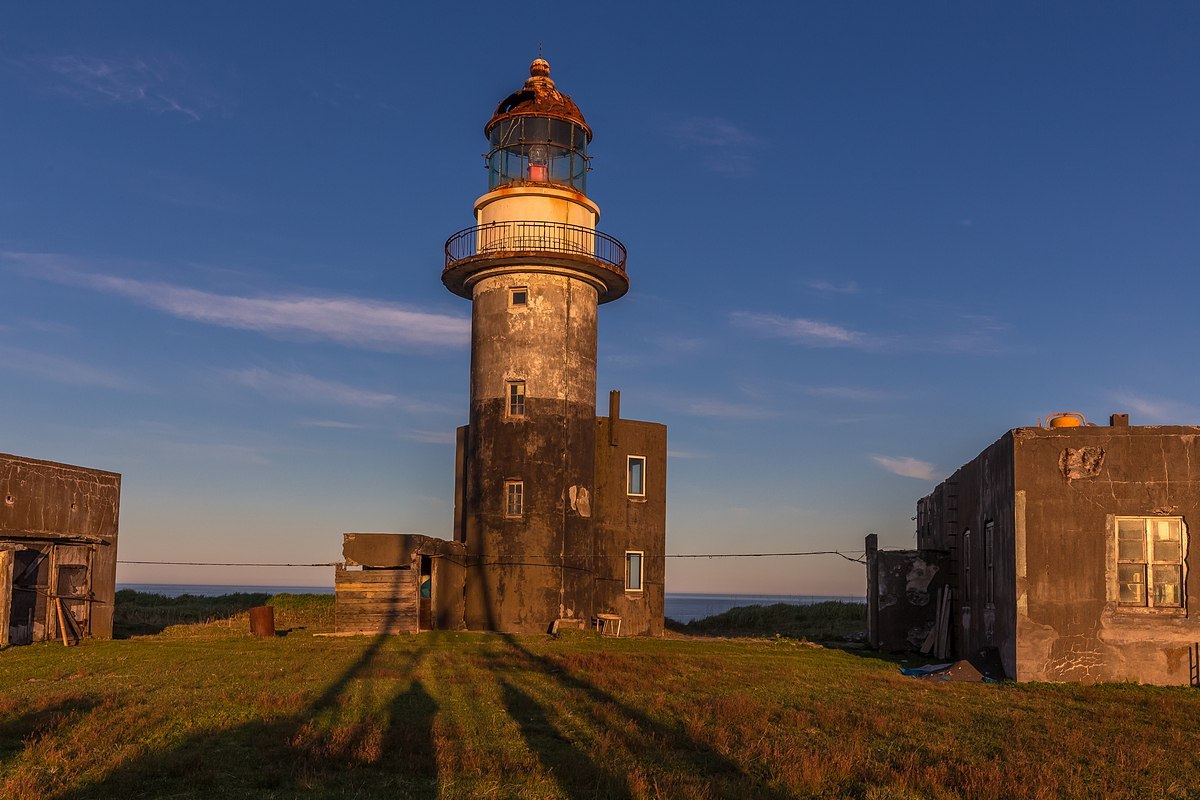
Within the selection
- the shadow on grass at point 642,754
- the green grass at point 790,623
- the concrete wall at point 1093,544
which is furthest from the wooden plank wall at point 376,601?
the concrete wall at point 1093,544

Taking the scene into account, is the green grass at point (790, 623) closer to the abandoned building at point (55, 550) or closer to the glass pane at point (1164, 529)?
the glass pane at point (1164, 529)

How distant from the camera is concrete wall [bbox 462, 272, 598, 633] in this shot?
30.8 metres

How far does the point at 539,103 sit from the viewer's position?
1272 inches

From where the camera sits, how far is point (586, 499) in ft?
105

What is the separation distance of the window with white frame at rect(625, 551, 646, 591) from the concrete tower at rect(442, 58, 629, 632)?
1730mm

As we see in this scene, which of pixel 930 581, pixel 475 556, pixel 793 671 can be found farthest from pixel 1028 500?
pixel 475 556

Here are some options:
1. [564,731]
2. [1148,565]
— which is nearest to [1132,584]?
[1148,565]

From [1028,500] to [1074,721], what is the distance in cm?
595

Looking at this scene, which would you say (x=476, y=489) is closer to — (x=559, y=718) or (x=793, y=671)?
(x=793, y=671)

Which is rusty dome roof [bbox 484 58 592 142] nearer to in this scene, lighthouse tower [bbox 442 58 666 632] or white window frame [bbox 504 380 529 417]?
lighthouse tower [bbox 442 58 666 632]

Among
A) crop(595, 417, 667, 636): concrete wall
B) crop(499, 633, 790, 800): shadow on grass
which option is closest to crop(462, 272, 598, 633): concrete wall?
crop(595, 417, 667, 636): concrete wall

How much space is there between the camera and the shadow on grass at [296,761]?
956cm

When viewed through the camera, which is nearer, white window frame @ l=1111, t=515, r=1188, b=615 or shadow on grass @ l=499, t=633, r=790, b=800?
shadow on grass @ l=499, t=633, r=790, b=800

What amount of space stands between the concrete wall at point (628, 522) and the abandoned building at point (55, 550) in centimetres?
1357
